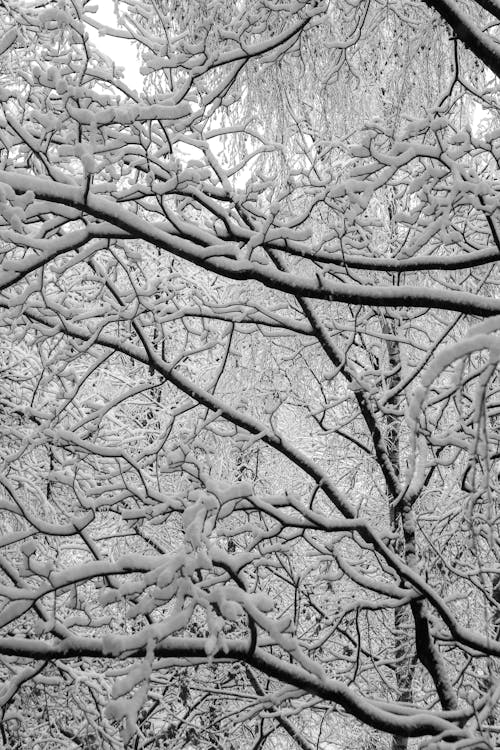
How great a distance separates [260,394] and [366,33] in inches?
115

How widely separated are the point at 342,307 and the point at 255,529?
335 cm

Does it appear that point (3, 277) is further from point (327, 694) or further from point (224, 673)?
point (224, 673)

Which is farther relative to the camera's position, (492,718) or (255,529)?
(492,718)

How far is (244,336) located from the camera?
5992mm

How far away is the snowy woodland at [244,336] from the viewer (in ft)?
8.14

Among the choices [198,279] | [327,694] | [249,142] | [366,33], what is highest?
[198,279]

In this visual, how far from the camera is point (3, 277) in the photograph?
2.60 m

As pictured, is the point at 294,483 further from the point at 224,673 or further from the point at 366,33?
the point at 366,33

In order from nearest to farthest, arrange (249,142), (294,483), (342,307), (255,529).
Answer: (255,529)
(249,142)
(342,307)
(294,483)

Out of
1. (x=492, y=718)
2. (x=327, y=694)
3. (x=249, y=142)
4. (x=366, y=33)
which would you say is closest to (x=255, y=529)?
(x=327, y=694)

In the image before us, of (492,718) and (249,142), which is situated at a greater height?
(249,142)

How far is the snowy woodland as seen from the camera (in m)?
2.48

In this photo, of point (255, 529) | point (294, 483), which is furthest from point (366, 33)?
point (294, 483)

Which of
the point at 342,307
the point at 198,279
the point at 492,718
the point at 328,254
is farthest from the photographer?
the point at 198,279
